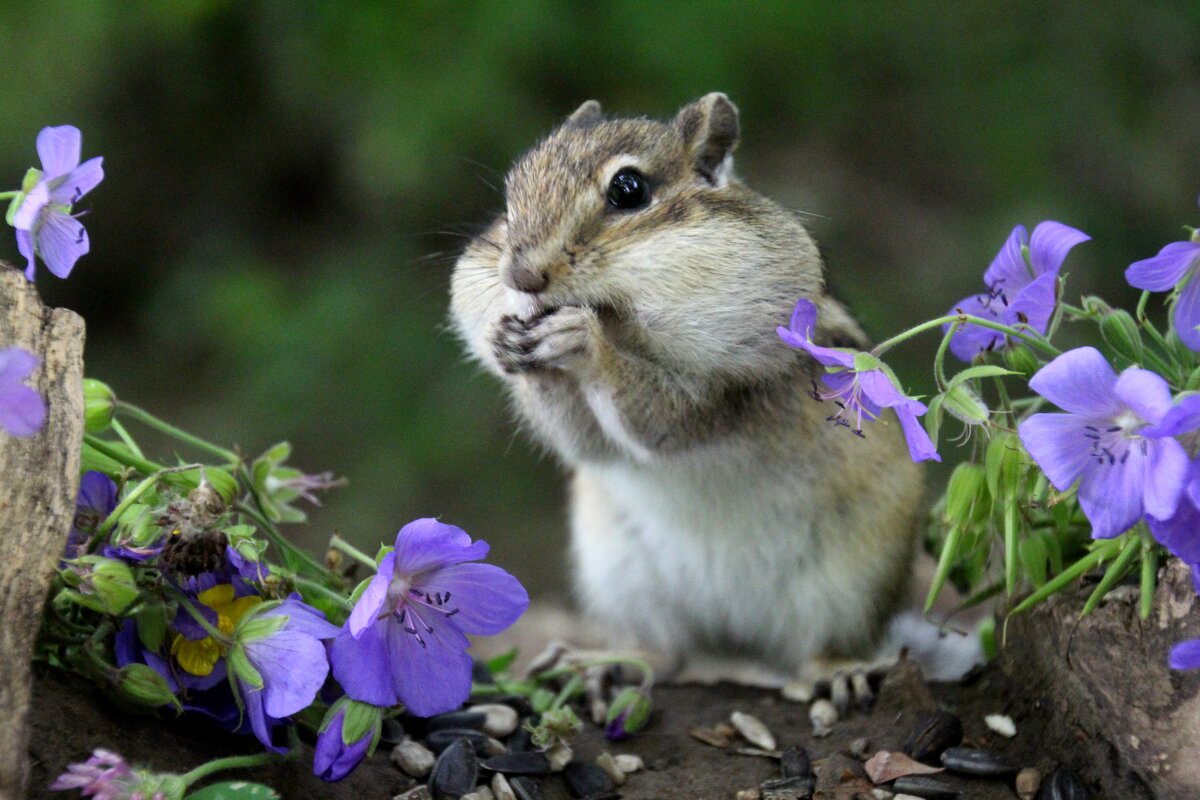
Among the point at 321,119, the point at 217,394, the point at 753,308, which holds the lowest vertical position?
the point at 753,308

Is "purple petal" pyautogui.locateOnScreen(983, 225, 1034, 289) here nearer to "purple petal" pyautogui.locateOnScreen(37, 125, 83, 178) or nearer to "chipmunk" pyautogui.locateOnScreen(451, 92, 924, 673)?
"chipmunk" pyautogui.locateOnScreen(451, 92, 924, 673)

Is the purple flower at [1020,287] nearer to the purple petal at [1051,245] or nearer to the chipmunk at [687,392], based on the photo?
the purple petal at [1051,245]

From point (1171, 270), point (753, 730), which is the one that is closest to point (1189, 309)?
point (1171, 270)

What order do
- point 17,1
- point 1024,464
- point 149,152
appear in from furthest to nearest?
point 149,152 → point 17,1 → point 1024,464

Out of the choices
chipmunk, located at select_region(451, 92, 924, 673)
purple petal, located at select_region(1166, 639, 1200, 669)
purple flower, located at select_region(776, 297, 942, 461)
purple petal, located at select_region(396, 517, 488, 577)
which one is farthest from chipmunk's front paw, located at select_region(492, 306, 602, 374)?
purple petal, located at select_region(1166, 639, 1200, 669)

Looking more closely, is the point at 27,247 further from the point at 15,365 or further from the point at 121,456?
the point at 15,365

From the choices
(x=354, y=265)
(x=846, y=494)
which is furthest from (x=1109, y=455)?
(x=354, y=265)

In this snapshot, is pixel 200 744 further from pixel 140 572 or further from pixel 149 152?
pixel 149 152
